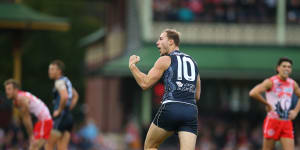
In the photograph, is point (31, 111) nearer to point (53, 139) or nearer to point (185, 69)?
point (53, 139)

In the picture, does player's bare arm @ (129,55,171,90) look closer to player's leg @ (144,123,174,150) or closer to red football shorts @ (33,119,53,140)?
player's leg @ (144,123,174,150)

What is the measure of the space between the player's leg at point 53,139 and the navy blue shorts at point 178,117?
16.5 ft

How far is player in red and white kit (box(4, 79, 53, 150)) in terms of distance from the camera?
1555 cm

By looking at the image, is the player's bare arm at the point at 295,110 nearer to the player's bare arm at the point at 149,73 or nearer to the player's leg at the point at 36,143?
the player's bare arm at the point at 149,73

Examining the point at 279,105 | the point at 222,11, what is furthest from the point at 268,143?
the point at 222,11

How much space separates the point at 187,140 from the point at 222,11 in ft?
72.6

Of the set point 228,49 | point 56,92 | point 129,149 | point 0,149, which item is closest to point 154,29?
point 228,49

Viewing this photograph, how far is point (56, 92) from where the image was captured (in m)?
16.9

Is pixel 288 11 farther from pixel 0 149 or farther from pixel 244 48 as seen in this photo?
pixel 0 149


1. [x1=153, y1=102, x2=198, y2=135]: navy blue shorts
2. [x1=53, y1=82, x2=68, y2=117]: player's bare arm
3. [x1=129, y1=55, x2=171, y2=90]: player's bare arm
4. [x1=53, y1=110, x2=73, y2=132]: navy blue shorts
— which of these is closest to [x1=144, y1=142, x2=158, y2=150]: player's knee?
[x1=153, y1=102, x2=198, y2=135]: navy blue shorts

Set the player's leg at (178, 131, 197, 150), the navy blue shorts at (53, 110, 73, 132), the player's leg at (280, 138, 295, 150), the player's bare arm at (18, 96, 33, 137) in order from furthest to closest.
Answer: the navy blue shorts at (53, 110, 73, 132) < the player's bare arm at (18, 96, 33, 137) < the player's leg at (280, 138, 295, 150) < the player's leg at (178, 131, 197, 150)

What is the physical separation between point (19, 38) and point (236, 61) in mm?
8848

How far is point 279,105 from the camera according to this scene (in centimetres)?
1529

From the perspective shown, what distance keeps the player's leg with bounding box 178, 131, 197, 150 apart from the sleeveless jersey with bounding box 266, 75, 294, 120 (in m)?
3.70
